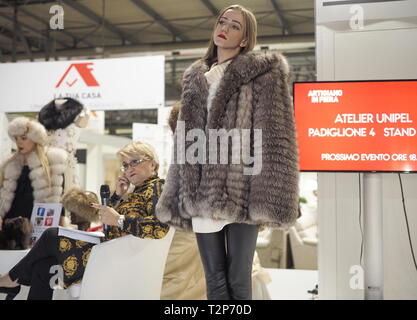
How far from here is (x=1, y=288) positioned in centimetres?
251

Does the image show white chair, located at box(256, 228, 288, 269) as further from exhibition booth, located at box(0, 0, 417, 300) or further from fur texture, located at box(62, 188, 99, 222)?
fur texture, located at box(62, 188, 99, 222)

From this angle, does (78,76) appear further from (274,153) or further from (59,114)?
(274,153)

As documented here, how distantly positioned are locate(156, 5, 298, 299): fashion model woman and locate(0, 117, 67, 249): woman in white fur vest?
5.37 ft

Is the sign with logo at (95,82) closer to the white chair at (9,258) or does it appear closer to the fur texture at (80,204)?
the fur texture at (80,204)

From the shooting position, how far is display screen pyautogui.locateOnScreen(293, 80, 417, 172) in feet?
8.01

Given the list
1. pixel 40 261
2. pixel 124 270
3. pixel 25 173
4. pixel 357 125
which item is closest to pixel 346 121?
pixel 357 125

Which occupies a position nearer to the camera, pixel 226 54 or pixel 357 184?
pixel 226 54

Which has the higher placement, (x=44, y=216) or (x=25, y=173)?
(x=25, y=173)

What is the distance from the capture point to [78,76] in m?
3.59

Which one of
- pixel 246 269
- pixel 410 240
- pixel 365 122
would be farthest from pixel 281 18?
pixel 246 269

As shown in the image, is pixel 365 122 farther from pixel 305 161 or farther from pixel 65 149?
pixel 65 149

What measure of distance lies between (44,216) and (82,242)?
96 centimetres

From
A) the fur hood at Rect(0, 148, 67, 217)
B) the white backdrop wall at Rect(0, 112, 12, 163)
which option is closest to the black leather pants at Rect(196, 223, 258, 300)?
the fur hood at Rect(0, 148, 67, 217)

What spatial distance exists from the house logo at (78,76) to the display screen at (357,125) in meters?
1.75
